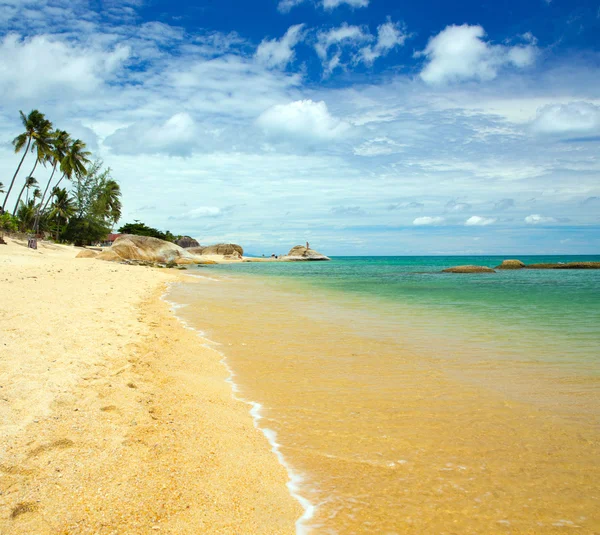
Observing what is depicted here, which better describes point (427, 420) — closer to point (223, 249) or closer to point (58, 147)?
point (58, 147)

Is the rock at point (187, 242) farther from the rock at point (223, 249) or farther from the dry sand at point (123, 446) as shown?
the dry sand at point (123, 446)

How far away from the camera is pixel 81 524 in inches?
102

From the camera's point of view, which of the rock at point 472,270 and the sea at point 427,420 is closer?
the sea at point 427,420

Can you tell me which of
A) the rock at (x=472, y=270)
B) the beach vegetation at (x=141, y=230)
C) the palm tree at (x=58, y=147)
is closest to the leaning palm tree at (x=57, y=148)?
the palm tree at (x=58, y=147)

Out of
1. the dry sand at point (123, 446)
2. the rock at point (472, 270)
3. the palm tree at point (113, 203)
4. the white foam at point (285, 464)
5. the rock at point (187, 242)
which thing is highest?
the palm tree at point (113, 203)

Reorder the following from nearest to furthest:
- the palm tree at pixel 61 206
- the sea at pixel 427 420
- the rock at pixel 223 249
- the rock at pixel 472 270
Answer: the sea at pixel 427 420 → the rock at pixel 472 270 → the palm tree at pixel 61 206 → the rock at pixel 223 249

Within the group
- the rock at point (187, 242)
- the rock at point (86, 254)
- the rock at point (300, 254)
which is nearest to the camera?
the rock at point (86, 254)

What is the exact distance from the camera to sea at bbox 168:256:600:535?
319cm

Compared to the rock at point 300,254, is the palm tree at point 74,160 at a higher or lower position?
higher

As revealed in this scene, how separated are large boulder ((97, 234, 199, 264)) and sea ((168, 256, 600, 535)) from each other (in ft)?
121

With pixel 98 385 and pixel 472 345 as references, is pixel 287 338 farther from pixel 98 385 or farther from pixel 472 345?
pixel 98 385

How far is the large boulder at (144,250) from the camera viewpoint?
4516cm

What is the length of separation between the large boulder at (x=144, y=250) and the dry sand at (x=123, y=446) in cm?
3746

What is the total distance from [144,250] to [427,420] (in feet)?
159
